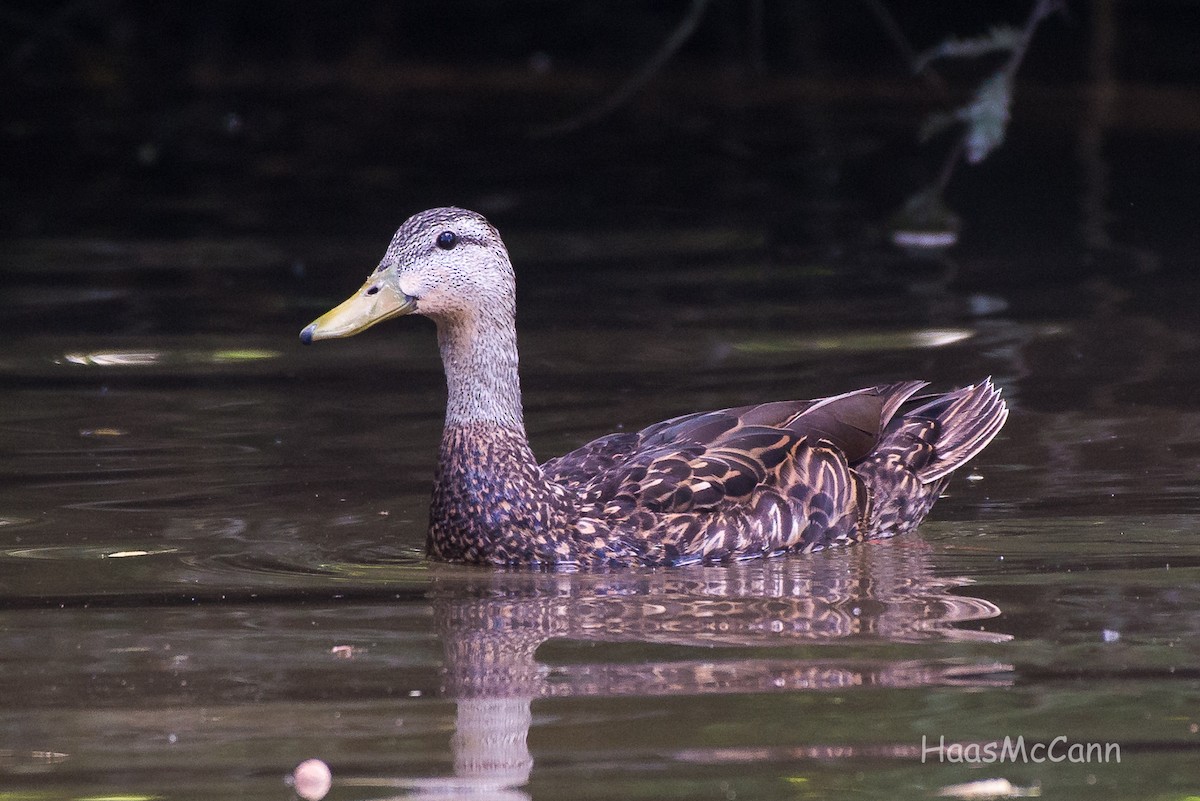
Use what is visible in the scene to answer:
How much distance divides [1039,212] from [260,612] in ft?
31.1

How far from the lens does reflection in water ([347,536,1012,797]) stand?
557 centimetres

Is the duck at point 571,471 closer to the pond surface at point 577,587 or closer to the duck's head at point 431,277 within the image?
the duck's head at point 431,277

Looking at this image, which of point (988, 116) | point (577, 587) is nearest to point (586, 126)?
point (988, 116)

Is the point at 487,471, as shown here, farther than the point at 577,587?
Yes

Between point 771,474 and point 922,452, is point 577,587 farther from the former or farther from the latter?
point 922,452

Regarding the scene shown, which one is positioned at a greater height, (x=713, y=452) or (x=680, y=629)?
(x=713, y=452)

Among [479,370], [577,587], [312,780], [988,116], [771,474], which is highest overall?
[988,116]

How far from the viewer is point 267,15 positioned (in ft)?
92.5

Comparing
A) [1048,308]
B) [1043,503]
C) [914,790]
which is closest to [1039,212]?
[1048,308]

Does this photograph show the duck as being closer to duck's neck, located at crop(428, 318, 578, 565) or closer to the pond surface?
duck's neck, located at crop(428, 318, 578, 565)

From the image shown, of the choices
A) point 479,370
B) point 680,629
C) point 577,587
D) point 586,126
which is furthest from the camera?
point 586,126

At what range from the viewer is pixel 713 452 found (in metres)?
7.42

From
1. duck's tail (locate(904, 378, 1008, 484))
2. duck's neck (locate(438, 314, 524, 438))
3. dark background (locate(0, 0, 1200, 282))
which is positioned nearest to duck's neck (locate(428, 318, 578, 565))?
duck's neck (locate(438, 314, 524, 438))

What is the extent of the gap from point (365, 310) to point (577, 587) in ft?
3.86
